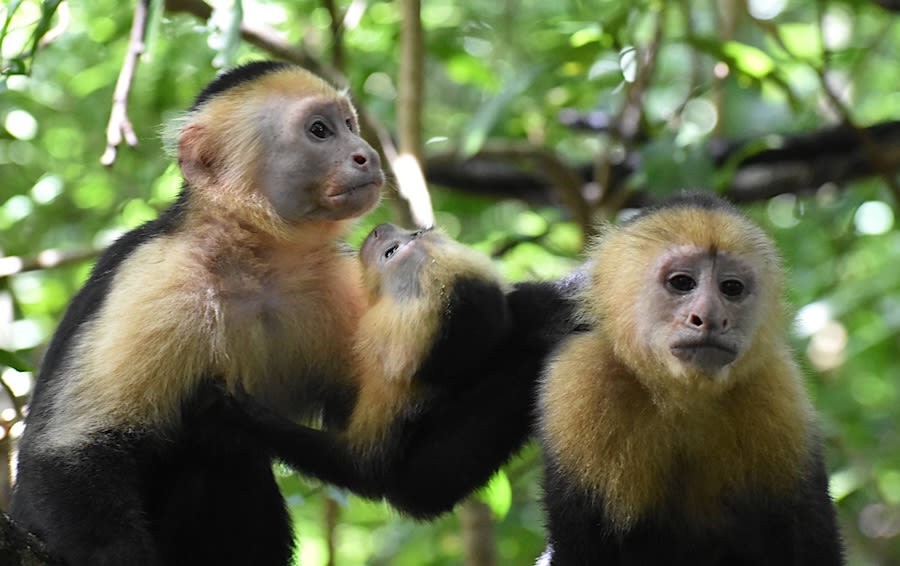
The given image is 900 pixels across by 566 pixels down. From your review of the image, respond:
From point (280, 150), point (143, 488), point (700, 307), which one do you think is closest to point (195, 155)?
point (280, 150)

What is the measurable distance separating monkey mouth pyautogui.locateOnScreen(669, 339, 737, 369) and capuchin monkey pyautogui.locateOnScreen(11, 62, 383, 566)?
1036 millimetres

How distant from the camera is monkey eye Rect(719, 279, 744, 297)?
323 centimetres

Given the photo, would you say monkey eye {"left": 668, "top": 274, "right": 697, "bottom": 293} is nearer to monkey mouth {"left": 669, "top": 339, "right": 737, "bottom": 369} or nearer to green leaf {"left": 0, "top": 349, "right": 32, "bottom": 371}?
monkey mouth {"left": 669, "top": 339, "right": 737, "bottom": 369}

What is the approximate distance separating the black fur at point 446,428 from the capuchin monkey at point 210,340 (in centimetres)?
15

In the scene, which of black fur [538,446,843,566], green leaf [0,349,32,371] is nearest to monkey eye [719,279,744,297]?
black fur [538,446,843,566]

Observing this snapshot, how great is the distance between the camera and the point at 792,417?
128 inches

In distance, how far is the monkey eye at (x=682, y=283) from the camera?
3.25 m

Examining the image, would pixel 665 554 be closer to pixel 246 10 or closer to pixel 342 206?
pixel 342 206

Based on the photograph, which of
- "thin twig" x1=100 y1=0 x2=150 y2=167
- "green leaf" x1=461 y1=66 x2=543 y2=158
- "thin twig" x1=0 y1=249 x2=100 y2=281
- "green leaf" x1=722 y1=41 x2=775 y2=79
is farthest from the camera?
"green leaf" x1=722 y1=41 x2=775 y2=79

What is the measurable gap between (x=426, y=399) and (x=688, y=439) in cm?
74

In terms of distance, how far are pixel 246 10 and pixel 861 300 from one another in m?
3.14

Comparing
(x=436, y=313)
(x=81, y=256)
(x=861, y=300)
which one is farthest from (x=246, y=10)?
(x=861, y=300)

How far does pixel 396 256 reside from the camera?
11.4ft

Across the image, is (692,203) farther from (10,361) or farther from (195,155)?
(10,361)
